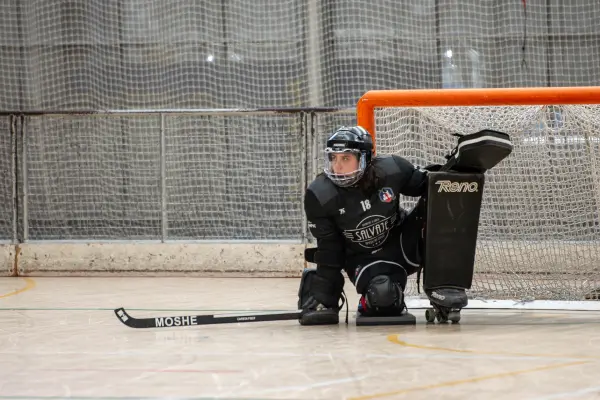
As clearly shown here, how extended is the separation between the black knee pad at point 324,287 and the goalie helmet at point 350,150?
0.50m

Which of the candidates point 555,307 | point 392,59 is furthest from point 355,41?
point 555,307

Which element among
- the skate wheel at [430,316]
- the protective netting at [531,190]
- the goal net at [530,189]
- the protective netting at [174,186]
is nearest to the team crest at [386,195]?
the skate wheel at [430,316]

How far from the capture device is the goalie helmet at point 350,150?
455cm

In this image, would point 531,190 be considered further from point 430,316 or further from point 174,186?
point 174,186

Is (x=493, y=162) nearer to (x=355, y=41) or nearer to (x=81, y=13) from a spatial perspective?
(x=355, y=41)

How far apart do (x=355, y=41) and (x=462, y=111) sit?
5.72 m

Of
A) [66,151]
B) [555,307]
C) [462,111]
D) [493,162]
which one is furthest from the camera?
[66,151]

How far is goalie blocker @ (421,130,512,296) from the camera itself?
459cm

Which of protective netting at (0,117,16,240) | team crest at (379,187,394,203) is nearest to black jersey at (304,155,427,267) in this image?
team crest at (379,187,394,203)

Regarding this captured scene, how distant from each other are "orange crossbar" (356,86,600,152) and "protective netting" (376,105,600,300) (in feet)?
1.07

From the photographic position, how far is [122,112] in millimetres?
7984

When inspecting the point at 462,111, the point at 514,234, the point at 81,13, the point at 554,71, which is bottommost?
the point at 514,234

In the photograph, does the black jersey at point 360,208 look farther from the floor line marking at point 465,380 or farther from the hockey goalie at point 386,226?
the floor line marking at point 465,380

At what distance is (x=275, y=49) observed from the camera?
37.5 feet
